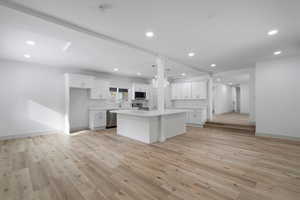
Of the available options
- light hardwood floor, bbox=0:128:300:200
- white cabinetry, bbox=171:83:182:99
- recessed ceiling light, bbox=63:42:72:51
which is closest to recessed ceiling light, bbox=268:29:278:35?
light hardwood floor, bbox=0:128:300:200

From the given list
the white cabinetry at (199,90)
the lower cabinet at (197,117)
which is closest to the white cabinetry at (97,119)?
the lower cabinet at (197,117)

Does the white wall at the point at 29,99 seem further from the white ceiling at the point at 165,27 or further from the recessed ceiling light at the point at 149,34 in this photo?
the recessed ceiling light at the point at 149,34

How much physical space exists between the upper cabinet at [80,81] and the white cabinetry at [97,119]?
4.00 ft

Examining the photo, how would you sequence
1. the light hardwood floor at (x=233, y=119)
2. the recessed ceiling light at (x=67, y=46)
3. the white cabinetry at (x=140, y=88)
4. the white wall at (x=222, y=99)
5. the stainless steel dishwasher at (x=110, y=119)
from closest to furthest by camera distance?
the recessed ceiling light at (x=67, y=46), the stainless steel dishwasher at (x=110, y=119), the light hardwood floor at (x=233, y=119), the white cabinetry at (x=140, y=88), the white wall at (x=222, y=99)

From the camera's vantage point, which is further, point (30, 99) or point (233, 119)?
point (233, 119)

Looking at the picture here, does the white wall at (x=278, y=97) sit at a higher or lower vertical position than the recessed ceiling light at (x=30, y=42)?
lower

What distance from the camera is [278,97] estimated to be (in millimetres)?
4414

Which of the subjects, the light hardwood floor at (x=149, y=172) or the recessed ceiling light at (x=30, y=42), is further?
the recessed ceiling light at (x=30, y=42)

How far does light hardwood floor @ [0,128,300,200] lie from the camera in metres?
1.79

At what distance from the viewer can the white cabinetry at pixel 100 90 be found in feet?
19.8

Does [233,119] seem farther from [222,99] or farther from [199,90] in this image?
Result: [222,99]

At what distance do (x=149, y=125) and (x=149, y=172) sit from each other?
167 centimetres

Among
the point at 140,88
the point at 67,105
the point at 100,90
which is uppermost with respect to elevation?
the point at 140,88

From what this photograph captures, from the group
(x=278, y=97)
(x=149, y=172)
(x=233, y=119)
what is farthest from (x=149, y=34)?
(x=233, y=119)
